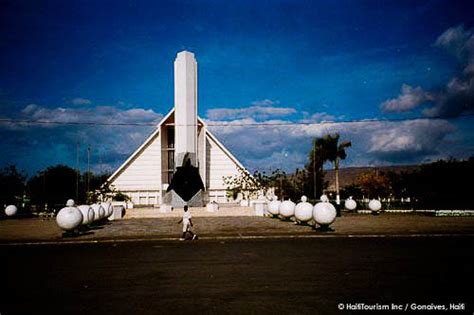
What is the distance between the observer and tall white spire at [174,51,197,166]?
45344mm

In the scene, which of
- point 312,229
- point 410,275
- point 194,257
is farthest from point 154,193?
point 410,275

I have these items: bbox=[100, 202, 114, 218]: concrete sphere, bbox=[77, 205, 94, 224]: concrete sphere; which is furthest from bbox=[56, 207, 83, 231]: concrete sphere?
bbox=[100, 202, 114, 218]: concrete sphere

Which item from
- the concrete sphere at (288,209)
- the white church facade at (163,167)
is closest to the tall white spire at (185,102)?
the white church facade at (163,167)

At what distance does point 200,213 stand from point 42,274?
2758 centimetres

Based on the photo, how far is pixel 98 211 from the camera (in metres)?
27.7

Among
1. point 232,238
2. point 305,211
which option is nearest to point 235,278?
point 232,238

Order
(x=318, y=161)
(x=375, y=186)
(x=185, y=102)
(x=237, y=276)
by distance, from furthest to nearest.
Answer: (x=375, y=186)
(x=318, y=161)
(x=185, y=102)
(x=237, y=276)

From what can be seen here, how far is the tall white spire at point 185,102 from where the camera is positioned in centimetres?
4534

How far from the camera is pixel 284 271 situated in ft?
33.1

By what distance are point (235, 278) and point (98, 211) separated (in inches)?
790

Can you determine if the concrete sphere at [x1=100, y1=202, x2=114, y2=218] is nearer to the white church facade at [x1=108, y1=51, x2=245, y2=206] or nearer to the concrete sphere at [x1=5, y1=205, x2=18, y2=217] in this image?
the concrete sphere at [x1=5, y1=205, x2=18, y2=217]

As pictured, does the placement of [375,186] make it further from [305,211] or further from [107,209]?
[305,211]

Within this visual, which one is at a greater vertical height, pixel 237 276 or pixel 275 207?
pixel 275 207

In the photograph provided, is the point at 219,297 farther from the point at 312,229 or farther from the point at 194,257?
the point at 312,229
